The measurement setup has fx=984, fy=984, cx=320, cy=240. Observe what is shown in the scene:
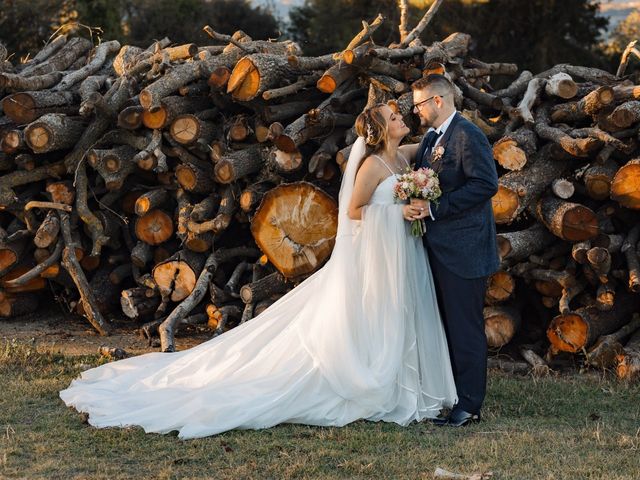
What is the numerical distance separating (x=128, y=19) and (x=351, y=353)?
2230 cm

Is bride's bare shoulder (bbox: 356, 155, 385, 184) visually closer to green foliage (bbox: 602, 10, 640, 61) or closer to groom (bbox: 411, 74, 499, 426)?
groom (bbox: 411, 74, 499, 426)

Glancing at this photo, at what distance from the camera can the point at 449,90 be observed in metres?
5.95

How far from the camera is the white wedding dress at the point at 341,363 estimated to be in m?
5.82

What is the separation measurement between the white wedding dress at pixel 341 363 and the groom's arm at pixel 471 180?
37cm

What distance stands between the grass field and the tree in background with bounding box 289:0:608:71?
1914 centimetres

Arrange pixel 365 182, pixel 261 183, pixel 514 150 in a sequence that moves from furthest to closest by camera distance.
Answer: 1. pixel 261 183
2. pixel 514 150
3. pixel 365 182

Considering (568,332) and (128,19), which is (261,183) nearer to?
(568,332)

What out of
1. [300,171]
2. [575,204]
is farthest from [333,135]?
[575,204]

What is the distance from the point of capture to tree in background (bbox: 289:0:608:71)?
2505 centimetres

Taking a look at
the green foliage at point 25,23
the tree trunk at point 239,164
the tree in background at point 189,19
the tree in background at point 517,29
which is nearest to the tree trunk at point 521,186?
the tree trunk at point 239,164

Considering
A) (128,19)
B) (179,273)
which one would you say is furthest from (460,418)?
(128,19)

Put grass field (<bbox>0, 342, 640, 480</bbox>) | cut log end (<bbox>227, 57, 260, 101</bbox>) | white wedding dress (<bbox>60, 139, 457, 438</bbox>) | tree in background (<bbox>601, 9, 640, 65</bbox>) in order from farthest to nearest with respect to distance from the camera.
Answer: tree in background (<bbox>601, 9, 640, 65</bbox>) → cut log end (<bbox>227, 57, 260, 101</bbox>) → white wedding dress (<bbox>60, 139, 457, 438</bbox>) → grass field (<bbox>0, 342, 640, 480</bbox>)

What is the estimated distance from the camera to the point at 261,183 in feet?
26.7

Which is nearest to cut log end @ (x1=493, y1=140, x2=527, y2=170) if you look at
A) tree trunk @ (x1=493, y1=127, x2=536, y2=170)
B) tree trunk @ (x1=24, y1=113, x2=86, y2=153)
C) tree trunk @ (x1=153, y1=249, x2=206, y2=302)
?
tree trunk @ (x1=493, y1=127, x2=536, y2=170)
